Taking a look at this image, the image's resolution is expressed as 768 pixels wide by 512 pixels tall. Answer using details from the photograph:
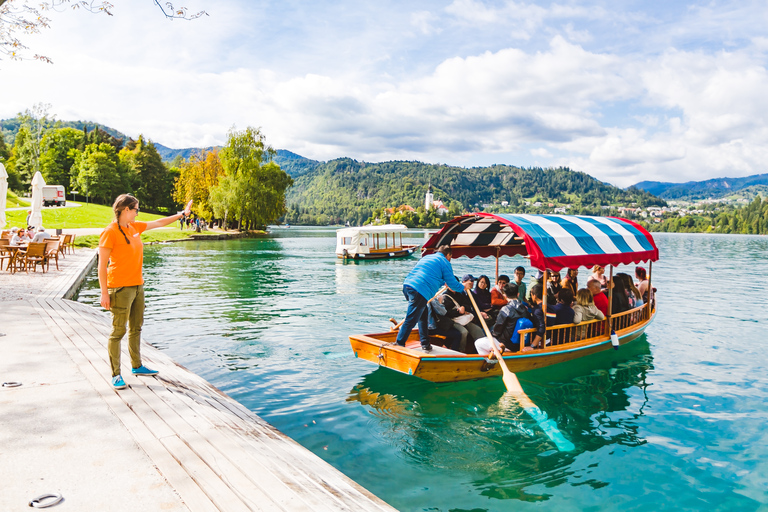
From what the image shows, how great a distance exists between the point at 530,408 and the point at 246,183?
200 ft

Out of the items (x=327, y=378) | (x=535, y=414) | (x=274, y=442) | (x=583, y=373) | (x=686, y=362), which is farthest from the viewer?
(x=686, y=362)

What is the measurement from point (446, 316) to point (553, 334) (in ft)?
7.88

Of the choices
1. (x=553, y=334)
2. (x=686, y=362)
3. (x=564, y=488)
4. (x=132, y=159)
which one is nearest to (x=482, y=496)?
(x=564, y=488)

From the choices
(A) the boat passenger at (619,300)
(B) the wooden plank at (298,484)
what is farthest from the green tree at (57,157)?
(B) the wooden plank at (298,484)

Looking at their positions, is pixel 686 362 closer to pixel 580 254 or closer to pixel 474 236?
pixel 580 254

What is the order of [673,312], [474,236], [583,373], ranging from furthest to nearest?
1. [673,312]
2. [474,236]
3. [583,373]

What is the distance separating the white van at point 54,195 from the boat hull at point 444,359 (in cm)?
6511

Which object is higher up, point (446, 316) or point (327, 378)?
point (446, 316)

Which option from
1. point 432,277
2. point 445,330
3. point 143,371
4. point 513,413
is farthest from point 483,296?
point 143,371

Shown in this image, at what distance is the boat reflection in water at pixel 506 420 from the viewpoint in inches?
249

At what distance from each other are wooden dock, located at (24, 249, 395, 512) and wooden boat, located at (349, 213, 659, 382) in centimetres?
303

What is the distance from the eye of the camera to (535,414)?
8.19m

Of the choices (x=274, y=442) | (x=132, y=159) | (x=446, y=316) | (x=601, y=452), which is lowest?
(x=601, y=452)

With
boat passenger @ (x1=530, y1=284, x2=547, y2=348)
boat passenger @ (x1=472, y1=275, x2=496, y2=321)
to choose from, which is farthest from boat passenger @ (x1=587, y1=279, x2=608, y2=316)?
boat passenger @ (x1=472, y1=275, x2=496, y2=321)
